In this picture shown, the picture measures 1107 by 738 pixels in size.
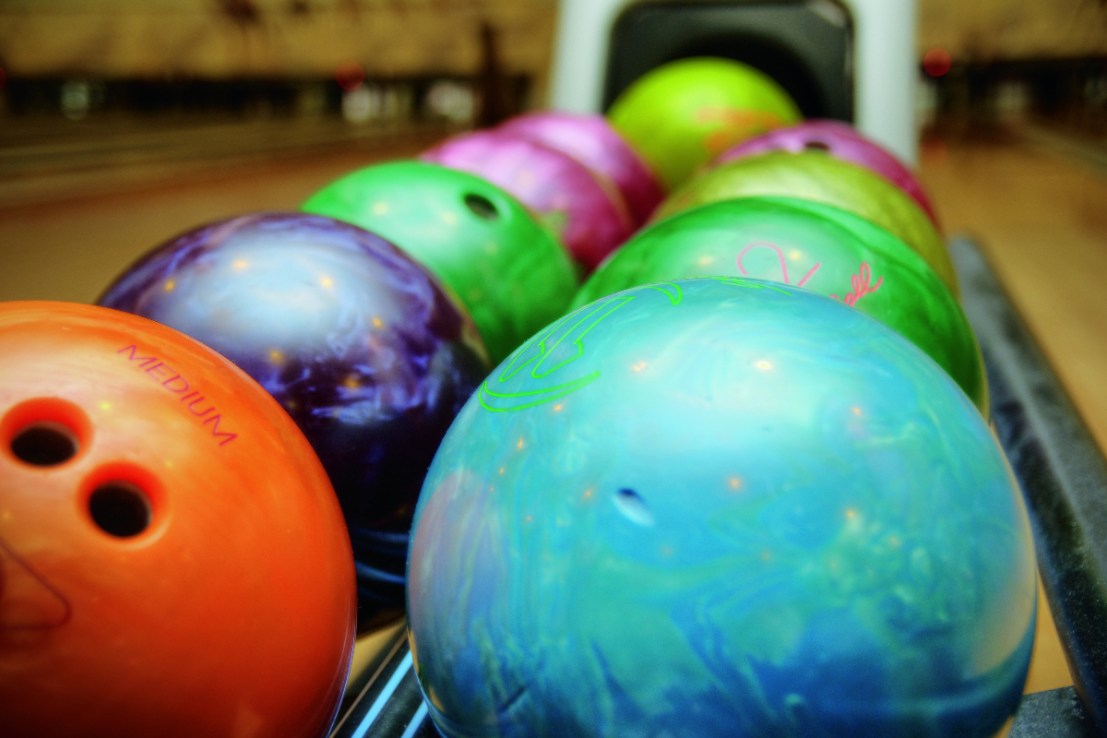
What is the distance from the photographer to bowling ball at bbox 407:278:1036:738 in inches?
25.9

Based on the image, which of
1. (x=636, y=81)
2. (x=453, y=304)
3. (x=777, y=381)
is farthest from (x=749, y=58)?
(x=777, y=381)

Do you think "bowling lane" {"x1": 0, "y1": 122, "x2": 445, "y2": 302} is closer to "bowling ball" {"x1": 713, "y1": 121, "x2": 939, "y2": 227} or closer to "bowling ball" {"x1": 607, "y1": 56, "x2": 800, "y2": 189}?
"bowling ball" {"x1": 607, "y1": 56, "x2": 800, "y2": 189}

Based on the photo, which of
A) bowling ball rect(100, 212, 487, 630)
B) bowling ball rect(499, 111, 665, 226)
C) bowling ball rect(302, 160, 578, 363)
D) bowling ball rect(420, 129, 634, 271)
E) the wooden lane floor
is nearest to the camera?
bowling ball rect(100, 212, 487, 630)

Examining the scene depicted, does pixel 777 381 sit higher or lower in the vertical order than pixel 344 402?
higher

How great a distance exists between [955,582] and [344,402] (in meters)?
0.61

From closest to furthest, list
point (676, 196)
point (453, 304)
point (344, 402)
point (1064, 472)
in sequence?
point (344, 402) → point (453, 304) → point (1064, 472) → point (676, 196)

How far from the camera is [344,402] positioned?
1.06 meters

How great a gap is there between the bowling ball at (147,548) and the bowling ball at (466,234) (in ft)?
2.02

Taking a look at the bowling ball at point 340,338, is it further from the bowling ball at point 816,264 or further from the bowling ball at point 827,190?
the bowling ball at point 827,190

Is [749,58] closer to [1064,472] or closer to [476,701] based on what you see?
[1064,472]

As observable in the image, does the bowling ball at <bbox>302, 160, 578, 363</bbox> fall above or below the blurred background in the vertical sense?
above

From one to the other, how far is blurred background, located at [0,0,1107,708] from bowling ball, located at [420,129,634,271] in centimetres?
99

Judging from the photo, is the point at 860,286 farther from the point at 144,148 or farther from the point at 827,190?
the point at 144,148

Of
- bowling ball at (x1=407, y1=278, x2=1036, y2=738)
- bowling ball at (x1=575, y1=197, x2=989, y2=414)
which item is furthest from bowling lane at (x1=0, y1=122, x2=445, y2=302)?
bowling ball at (x1=407, y1=278, x2=1036, y2=738)
